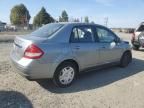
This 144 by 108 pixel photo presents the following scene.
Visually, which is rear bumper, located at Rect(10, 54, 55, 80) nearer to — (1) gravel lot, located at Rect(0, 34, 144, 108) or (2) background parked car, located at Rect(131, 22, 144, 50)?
(1) gravel lot, located at Rect(0, 34, 144, 108)

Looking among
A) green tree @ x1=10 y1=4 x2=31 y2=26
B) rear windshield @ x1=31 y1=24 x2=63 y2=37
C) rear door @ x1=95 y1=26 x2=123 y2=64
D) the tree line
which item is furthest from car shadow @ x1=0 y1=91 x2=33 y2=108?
green tree @ x1=10 y1=4 x2=31 y2=26

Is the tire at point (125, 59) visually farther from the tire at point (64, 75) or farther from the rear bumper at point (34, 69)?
the rear bumper at point (34, 69)

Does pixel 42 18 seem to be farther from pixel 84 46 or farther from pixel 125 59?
pixel 84 46

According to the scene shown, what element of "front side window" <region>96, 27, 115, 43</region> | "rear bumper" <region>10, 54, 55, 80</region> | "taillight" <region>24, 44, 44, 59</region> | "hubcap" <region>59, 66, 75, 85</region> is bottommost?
"hubcap" <region>59, 66, 75, 85</region>

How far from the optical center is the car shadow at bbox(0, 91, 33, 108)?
15.5 feet

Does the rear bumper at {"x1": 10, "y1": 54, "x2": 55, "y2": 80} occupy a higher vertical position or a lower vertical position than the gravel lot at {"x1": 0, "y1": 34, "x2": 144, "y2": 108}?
higher

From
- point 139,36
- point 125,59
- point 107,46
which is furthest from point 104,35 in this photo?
point 139,36

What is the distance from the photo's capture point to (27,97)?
17.0 feet

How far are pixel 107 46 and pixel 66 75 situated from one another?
1857 mm

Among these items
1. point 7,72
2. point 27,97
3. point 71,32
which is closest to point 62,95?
point 27,97

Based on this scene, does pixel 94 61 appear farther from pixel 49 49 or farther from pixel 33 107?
pixel 33 107

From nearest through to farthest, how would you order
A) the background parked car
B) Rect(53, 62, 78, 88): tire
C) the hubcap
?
Rect(53, 62, 78, 88): tire → the hubcap → the background parked car

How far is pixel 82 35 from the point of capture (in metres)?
6.32

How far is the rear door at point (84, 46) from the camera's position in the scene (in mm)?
6043
